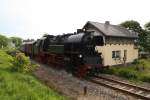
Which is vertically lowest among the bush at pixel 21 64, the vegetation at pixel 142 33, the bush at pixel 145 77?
the bush at pixel 145 77

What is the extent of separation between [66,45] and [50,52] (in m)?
4.50

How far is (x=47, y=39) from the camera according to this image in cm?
2619

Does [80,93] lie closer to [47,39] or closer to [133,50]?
[47,39]

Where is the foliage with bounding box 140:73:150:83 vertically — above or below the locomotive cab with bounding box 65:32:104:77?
below

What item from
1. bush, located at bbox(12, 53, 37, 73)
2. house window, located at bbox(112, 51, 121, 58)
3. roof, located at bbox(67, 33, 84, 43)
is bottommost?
bush, located at bbox(12, 53, 37, 73)


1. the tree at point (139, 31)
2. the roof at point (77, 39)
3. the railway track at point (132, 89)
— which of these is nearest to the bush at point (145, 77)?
the railway track at point (132, 89)

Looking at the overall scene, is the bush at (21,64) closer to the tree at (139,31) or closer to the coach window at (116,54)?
the coach window at (116,54)

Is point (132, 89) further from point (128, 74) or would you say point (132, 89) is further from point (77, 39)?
point (77, 39)

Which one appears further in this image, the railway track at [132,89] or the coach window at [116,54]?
the coach window at [116,54]

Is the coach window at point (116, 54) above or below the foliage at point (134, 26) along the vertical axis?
below

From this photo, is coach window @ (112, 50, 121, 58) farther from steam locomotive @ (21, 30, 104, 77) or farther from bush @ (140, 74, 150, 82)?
bush @ (140, 74, 150, 82)

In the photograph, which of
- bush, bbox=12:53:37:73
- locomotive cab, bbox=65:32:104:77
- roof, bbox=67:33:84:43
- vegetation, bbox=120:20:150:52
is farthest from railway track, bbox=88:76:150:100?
vegetation, bbox=120:20:150:52

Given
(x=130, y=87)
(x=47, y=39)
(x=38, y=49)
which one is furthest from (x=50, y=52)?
(x=130, y=87)

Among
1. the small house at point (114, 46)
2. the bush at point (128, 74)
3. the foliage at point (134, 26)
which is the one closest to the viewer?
the bush at point (128, 74)
